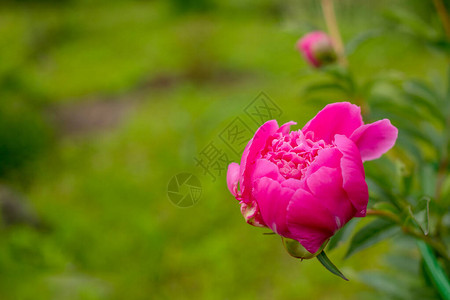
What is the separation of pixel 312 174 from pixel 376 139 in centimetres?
5

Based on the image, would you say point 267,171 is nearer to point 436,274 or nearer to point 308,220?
point 308,220

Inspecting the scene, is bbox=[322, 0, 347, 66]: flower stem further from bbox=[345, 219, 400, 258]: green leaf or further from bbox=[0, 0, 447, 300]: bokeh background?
bbox=[345, 219, 400, 258]: green leaf

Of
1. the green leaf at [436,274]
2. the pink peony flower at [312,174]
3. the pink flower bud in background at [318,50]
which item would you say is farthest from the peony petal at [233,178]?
the pink flower bud in background at [318,50]

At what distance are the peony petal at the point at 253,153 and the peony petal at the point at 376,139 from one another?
0.05m

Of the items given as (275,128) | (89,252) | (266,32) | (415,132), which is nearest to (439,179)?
(415,132)

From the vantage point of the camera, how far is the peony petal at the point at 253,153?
10.4 inches

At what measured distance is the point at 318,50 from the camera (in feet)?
2.00

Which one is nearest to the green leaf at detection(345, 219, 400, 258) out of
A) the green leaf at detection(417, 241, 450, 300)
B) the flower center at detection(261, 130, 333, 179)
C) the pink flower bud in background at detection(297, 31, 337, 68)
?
the green leaf at detection(417, 241, 450, 300)

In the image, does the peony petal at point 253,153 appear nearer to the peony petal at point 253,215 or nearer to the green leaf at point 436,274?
the peony petal at point 253,215

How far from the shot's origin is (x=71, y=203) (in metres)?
1.71

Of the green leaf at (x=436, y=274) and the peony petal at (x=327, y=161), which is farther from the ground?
the peony petal at (x=327, y=161)

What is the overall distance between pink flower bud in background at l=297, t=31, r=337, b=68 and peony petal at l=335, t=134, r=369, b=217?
38 cm

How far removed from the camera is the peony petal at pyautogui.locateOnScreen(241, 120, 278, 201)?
0.87 feet

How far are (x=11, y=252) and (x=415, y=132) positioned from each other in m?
1.26
